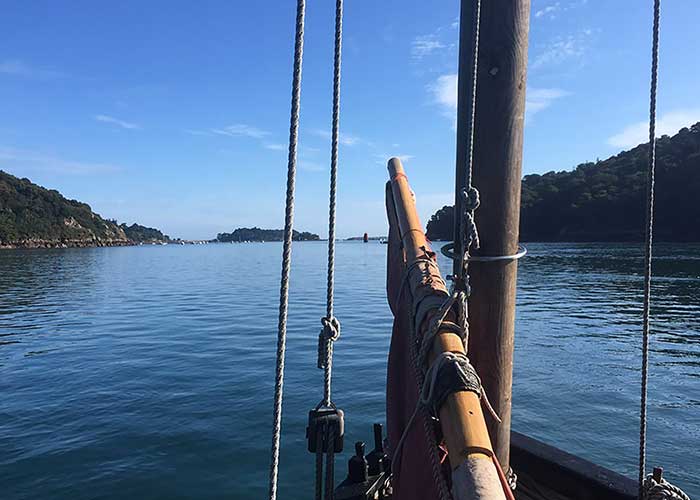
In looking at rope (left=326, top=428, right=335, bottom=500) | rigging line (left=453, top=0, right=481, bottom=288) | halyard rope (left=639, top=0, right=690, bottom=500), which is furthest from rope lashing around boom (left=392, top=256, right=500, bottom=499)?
→ halyard rope (left=639, top=0, right=690, bottom=500)

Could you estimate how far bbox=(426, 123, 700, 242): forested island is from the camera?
3541 inches

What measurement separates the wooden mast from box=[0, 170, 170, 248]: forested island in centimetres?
15729

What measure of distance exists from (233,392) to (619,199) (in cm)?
11050

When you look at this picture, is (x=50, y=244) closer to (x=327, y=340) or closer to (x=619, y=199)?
(x=619, y=199)

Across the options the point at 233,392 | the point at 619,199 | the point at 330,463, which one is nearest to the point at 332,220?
the point at 330,463

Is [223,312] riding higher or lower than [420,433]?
lower

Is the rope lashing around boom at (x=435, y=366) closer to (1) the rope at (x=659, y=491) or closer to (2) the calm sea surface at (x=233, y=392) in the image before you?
(1) the rope at (x=659, y=491)

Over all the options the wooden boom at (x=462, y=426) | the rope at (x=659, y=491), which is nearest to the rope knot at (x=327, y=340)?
the wooden boom at (x=462, y=426)

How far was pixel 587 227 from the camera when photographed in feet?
367

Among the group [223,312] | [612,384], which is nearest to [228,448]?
[612,384]

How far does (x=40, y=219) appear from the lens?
154 metres

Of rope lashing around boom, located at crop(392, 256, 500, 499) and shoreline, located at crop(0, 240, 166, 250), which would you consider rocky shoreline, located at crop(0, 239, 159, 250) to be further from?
rope lashing around boom, located at crop(392, 256, 500, 499)

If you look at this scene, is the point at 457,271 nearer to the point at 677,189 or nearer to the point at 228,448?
the point at 228,448

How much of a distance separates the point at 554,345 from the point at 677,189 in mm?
92722
